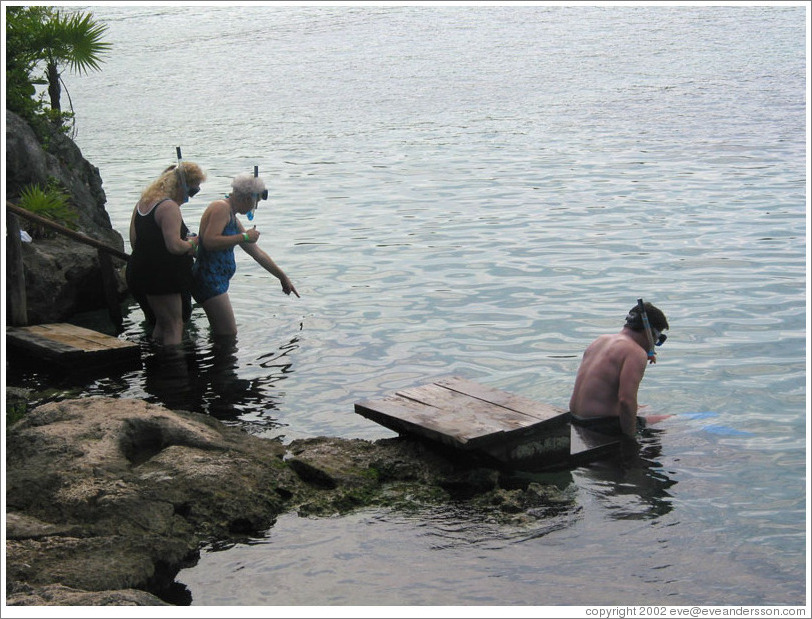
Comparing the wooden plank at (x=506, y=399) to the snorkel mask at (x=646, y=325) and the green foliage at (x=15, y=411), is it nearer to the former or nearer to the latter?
the snorkel mask at (x=646, y=325)

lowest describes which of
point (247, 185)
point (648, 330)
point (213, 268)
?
point (648, 330)

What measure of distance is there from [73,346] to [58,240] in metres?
3.07

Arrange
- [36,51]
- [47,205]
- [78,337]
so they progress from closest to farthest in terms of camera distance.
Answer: [78,337], [47,205], [36,51]

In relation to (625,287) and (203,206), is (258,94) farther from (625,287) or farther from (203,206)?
(625,287)

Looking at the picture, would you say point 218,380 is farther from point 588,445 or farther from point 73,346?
point 588,445

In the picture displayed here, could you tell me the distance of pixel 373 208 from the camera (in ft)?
62.7

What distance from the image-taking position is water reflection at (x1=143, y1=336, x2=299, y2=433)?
951cm

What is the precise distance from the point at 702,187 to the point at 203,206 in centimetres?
937

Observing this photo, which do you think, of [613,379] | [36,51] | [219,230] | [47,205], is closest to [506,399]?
[613,379]

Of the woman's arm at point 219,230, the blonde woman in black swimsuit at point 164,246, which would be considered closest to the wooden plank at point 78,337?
the blonde woman in black swimsuit at point 164,246

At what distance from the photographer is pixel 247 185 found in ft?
33.8

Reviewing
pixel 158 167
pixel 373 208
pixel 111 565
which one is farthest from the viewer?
pixel 158 167

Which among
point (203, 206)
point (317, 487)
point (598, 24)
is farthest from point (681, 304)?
point (598, 24)

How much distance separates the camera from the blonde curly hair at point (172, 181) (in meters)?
10.1
